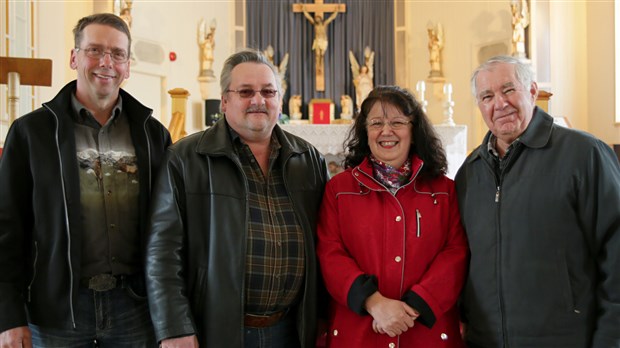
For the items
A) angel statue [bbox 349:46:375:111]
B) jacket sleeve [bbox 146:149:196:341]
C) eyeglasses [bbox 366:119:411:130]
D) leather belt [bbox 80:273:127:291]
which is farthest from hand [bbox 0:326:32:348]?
angel statue [bbox 349:46:375:111]

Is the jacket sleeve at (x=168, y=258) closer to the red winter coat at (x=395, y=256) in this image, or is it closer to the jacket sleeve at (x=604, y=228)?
the red winter coat at (x=395, y=256)

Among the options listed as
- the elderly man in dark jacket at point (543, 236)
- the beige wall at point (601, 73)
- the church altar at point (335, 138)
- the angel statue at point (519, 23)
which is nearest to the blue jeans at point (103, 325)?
the elderly man in dark jacket at point (543, 236)

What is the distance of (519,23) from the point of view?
8.27 meters

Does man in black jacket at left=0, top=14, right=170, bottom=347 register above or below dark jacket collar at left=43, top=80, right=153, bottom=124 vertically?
below

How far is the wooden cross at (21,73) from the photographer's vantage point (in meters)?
3.13

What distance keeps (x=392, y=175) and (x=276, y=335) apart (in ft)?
2.19

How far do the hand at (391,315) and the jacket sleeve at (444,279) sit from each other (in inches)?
1.1

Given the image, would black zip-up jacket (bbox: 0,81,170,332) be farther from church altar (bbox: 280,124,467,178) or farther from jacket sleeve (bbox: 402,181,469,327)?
church altar (bbox: 280,124,467,178)

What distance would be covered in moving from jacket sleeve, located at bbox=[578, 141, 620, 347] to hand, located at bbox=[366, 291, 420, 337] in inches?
21.3

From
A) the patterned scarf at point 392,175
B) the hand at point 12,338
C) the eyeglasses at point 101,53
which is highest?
the eyeglasses at point 101,53

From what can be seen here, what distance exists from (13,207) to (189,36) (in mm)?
7985

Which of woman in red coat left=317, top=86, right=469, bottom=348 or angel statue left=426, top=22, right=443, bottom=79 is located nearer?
woman in red coat left=317, top=86, right=469, bottom=348

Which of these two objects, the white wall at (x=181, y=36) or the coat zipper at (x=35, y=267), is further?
the white wall at (x=181, y=36)

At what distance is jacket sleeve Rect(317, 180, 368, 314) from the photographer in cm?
189
